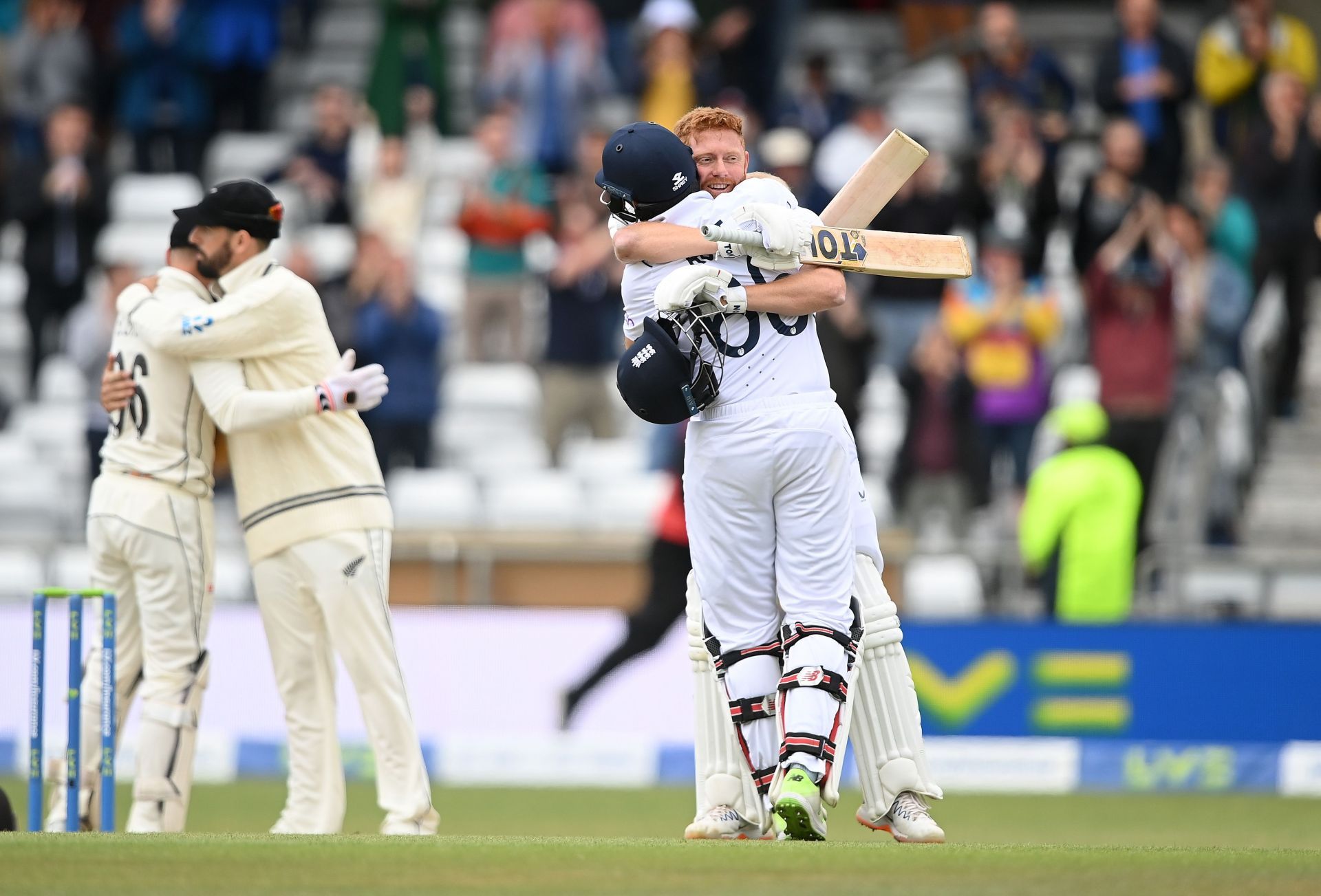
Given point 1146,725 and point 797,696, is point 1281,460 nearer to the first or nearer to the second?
point 1146,725

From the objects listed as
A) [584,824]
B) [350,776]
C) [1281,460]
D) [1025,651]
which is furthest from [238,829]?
[1281,460]

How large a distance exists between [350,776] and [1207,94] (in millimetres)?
8142

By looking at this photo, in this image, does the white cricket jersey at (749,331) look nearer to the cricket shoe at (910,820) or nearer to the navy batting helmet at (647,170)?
the navy batting helmet at (647,170)

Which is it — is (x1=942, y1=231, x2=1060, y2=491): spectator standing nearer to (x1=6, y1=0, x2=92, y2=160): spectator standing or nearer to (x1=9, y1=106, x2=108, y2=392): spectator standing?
(x1=9, y1=106, x2=108, y2=392): spectator standing

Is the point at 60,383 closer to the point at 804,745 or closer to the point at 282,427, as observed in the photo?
the point at 282,427

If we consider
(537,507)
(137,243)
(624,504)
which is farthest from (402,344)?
(137,243)

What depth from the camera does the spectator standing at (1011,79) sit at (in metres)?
15.5

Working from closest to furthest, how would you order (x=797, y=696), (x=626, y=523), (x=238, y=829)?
(x=797, y=696)
(x=238, y=829)
(x=626, y=523)

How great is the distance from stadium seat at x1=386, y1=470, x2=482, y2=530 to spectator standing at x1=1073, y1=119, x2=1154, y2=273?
4.38 m

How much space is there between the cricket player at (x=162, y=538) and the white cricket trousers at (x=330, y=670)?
313 mm

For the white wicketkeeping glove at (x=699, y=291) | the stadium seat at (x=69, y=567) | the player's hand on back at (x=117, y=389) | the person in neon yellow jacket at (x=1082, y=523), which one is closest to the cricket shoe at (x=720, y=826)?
the white wicketkeeping glove at (x=699, y=291)

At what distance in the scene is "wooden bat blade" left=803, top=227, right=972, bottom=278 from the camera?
6660 millimetres

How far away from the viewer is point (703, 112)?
274 inches

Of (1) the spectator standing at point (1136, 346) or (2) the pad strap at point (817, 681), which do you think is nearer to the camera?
(2) the pad strap at point (817, 681)
